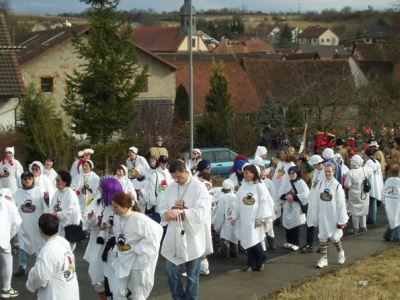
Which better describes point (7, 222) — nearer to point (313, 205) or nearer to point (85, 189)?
point (85, 189)

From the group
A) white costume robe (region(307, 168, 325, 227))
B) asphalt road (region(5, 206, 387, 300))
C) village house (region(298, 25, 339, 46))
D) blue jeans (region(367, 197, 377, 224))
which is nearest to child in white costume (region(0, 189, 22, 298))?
asphalt road (region(5, 206, 387, 300))

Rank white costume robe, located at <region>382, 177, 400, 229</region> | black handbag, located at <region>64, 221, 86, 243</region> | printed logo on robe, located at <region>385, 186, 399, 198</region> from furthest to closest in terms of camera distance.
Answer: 1. printed logo on robe, located at <region>385, 186, 399, 198</region>
2. white costume robe, located at <region>382, 177, 400, 229</region>
3. black handbag, located at <region>64, 221, 86, 243</region>

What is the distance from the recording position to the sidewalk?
1050 centimetres

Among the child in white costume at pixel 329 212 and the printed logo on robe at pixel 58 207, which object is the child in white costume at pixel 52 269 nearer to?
the printed logo on robe at pixel 58 207

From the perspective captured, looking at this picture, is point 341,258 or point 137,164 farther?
point 137,164

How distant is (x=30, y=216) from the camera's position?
11.5 metres

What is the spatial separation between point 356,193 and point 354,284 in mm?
4791

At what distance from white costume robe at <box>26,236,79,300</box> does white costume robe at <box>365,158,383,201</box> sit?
10586mm

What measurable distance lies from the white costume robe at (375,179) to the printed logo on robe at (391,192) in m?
2.39

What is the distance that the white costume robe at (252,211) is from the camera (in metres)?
11.3

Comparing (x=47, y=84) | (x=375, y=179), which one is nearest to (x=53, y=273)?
(x=375, y=179)

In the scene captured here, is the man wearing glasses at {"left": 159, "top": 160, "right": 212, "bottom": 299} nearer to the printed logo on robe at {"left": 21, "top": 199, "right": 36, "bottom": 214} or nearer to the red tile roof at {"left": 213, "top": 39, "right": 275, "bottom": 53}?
the printed logo on robe at {"left": 21, "top": 199, "right": 36, "bottom": 214}

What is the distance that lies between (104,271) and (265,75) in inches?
1903

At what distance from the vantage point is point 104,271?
351 inches
